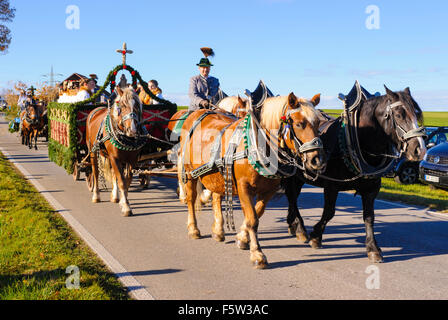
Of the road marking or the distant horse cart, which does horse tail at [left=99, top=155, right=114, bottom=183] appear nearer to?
the distant horse cart

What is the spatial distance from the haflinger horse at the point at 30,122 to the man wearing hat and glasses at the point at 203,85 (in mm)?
14557

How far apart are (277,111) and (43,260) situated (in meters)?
3.36

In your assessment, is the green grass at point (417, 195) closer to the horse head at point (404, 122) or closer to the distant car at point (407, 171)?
the distant car at point (407, 171)

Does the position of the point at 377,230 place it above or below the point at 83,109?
below

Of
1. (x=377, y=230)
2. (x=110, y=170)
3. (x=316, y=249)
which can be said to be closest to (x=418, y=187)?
(x=377, y=230)

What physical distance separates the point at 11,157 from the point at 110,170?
10.0 metres

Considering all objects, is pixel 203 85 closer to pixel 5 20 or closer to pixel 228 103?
pixel 228 103

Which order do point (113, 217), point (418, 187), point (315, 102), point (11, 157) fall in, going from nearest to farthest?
1. point (315, 102)
2. point (113, 217)
3. point (418, 187)
4. point (11, 157)

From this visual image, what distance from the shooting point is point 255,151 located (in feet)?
15.9

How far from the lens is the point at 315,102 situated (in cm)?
491

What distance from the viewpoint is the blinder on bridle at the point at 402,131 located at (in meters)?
4.76

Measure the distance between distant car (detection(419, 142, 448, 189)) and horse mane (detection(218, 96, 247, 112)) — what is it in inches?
246
